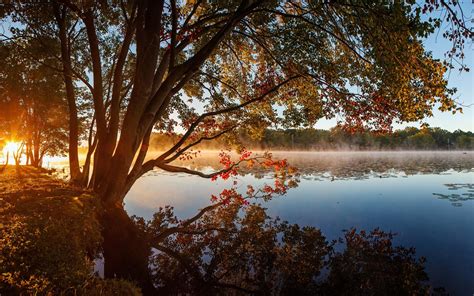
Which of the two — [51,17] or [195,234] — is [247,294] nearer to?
[195,234]

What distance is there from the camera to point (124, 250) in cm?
905

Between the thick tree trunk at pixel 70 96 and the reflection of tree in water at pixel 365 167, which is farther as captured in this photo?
the reflection of tree in water at pixel 365 167

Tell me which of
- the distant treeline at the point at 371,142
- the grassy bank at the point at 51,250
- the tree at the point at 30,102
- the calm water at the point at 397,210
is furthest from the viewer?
the distant treeline at the point at 371,142

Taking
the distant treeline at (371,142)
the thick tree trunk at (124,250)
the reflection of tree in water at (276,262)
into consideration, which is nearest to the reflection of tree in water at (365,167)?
the thick tree trunk at (124,250)

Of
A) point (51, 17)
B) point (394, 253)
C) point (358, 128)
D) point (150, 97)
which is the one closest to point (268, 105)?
point (358, 128)

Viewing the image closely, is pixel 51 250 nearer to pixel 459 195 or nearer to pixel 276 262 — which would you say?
pixel 276 262

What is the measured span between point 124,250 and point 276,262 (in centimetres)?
476

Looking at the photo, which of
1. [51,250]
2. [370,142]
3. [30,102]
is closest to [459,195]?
[51,250]

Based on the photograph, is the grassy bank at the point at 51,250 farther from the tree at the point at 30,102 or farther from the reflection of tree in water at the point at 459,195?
the reflection of tree in water at the point at 459,195

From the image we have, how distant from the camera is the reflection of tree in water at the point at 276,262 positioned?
24.2 ft

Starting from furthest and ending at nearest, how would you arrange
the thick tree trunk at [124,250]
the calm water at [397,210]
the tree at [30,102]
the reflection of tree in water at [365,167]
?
the reflection of tree in water at [365,167], the tree at [30,102], the calm water at [397,210], the thick tree trunk at [124,250]

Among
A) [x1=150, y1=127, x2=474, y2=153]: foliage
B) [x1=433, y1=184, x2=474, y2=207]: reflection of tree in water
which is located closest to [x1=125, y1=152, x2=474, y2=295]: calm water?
[x1=433, y1=184, x2=474, y2=207]: reflection of tree in water

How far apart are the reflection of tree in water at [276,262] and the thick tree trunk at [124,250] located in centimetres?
39

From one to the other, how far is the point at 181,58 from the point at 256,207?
9.98 meters
